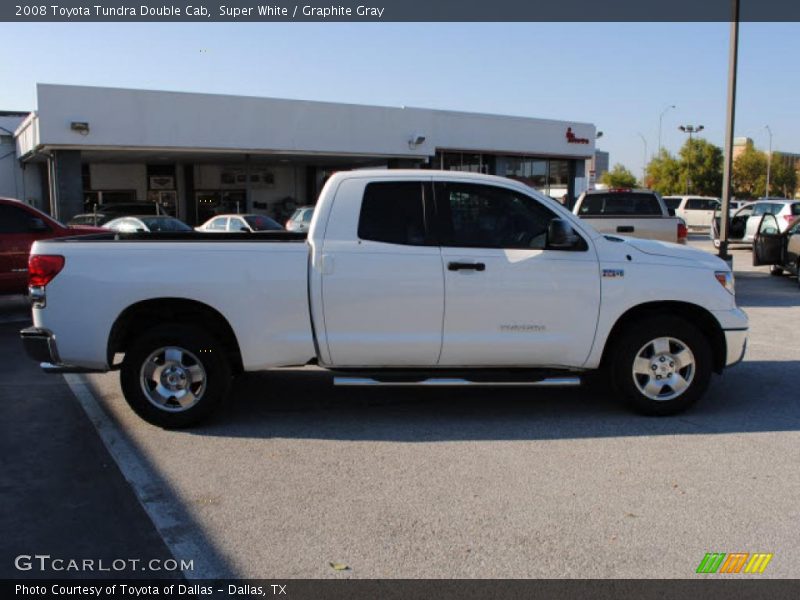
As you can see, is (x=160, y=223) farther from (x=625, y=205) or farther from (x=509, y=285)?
(x=509, y=285)

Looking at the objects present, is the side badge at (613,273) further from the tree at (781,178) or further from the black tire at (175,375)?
the tree at (781,178)

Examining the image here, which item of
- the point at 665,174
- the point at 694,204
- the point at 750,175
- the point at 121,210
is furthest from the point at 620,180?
the point at 121,210

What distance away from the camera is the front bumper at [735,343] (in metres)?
6.00

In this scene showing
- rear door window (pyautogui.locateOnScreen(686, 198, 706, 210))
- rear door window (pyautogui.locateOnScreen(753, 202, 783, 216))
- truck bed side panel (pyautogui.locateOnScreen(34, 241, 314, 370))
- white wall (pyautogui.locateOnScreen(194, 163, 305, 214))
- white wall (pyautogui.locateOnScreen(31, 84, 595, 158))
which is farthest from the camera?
rear door window (pyautogui.locateOnScreen(686, 198, 706, 210))

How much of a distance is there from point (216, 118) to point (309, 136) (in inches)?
158

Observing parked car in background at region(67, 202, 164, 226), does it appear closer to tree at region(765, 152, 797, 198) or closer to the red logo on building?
the red logo on building

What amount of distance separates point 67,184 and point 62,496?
2377cm

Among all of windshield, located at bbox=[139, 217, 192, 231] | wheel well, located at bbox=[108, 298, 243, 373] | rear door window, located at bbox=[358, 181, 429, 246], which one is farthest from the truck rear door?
windshield, located at bbox=[139, 217, 192, 231]

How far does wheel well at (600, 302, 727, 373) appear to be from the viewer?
19.7ft

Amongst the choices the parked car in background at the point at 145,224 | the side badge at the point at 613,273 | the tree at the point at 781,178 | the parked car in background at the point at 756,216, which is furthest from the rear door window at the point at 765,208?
the tree at the point at 781,178

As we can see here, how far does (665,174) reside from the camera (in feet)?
255

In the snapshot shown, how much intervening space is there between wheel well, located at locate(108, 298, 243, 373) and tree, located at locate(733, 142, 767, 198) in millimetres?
92684

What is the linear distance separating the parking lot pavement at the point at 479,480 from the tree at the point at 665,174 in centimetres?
7565

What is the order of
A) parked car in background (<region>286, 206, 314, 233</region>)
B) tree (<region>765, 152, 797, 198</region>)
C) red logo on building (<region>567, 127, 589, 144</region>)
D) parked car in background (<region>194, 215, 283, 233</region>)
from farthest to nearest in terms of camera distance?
tree (<region>765, 152, 797, 198</region>), red logo on building (<region>567, 127, 589, 144</region>), parked car in background (<region>194, 215, 283, 233</region>), parked car in background (<region>286, 206, 314, 233</region>)
